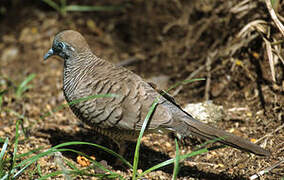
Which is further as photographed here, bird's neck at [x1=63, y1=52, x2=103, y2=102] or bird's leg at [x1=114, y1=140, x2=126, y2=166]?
bird's leg at [x1=114, y1=140, x2=126, y2=166]

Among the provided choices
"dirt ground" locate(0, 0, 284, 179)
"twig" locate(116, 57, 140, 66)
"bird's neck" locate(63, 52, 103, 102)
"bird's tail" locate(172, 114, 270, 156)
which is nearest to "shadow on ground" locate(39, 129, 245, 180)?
"dirt ground" locate(0, 0, 284, 179)

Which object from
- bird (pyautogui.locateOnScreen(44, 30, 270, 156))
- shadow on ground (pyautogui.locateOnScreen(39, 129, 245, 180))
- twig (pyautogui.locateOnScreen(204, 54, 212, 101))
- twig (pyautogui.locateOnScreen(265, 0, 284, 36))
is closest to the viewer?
bird (pyautogui.locateOnScreen(44, 30, 270, 156))

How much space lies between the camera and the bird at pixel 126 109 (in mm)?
3195

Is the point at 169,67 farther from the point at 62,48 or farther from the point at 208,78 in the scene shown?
the point at 62,48

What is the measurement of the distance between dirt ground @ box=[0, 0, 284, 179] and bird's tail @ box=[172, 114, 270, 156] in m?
0.40

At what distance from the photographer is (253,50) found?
4352 mm

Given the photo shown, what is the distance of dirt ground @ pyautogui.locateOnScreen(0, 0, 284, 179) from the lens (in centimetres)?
371

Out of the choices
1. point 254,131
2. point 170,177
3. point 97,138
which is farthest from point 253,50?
point 97,138

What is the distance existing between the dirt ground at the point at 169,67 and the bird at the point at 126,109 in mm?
484

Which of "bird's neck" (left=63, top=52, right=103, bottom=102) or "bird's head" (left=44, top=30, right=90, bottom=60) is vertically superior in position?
"bird's head" (left=44, top=30, right=90, bottom=60)

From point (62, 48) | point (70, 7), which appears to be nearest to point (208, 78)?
point (62, 48)

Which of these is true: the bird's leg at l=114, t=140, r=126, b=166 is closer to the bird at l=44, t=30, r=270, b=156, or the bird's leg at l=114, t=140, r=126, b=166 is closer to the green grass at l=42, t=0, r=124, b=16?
the bird at l=44, t=30, r=270, b=156

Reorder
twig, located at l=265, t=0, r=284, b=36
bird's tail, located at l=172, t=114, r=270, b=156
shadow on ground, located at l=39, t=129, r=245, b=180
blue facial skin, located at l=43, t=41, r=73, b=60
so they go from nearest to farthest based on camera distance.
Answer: bird's tail, located at l=172, t=114, r=270, b=156, shadow on ground, located at l=39, t=129, r=245, b=180, twig, located at l=265, t=0, r=284, b=36, blue facial skin, located at l=43, t=41, r=73, b=60

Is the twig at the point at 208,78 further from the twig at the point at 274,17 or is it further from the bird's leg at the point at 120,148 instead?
the bird's leg at the point at 120,148
